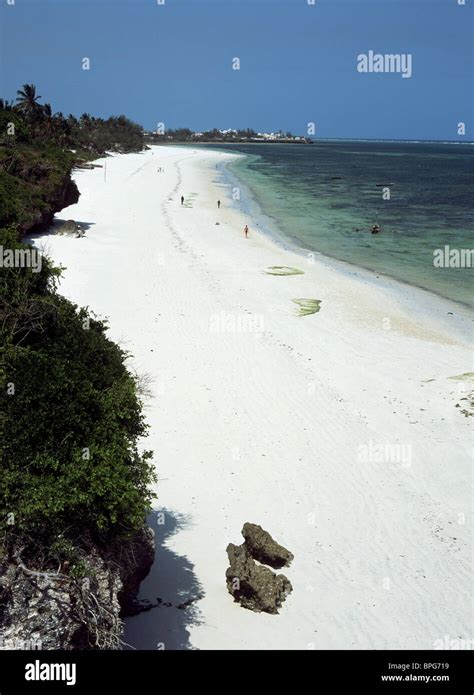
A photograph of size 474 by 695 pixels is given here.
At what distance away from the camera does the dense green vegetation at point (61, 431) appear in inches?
299

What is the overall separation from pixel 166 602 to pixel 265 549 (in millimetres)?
1949

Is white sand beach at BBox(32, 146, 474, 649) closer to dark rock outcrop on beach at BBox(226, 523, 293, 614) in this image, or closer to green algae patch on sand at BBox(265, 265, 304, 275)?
dark rock outcrop on beach at BBox(226, 523, 293, 614)

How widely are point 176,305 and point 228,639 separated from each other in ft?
54.7

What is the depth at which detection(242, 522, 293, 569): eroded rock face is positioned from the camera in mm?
10969

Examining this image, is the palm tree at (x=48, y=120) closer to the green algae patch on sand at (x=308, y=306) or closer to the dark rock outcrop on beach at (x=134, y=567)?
the green algae patch on sand at (x=308, y=306)

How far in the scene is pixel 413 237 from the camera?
45.8 m

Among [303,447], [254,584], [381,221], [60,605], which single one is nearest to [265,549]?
[254,584]

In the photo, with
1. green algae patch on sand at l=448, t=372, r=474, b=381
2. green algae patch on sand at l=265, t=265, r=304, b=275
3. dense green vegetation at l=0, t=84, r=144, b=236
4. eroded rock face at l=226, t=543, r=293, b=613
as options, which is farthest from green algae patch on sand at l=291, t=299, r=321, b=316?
eroded rock face at l=226, t=543, r=293, b=613

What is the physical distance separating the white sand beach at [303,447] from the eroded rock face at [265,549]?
214 mm

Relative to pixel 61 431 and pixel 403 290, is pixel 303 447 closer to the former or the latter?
pixel 61 431

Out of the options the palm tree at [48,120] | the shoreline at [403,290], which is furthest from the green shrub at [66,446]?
the palm tree at [48,120]

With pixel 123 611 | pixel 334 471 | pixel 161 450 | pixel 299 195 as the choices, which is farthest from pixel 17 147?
pixel 299 195

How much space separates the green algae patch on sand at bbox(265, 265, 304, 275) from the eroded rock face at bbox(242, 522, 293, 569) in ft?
71.6

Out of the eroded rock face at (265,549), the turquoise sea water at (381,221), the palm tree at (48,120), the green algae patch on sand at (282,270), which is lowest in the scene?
the eroded rock face at (265,549)
